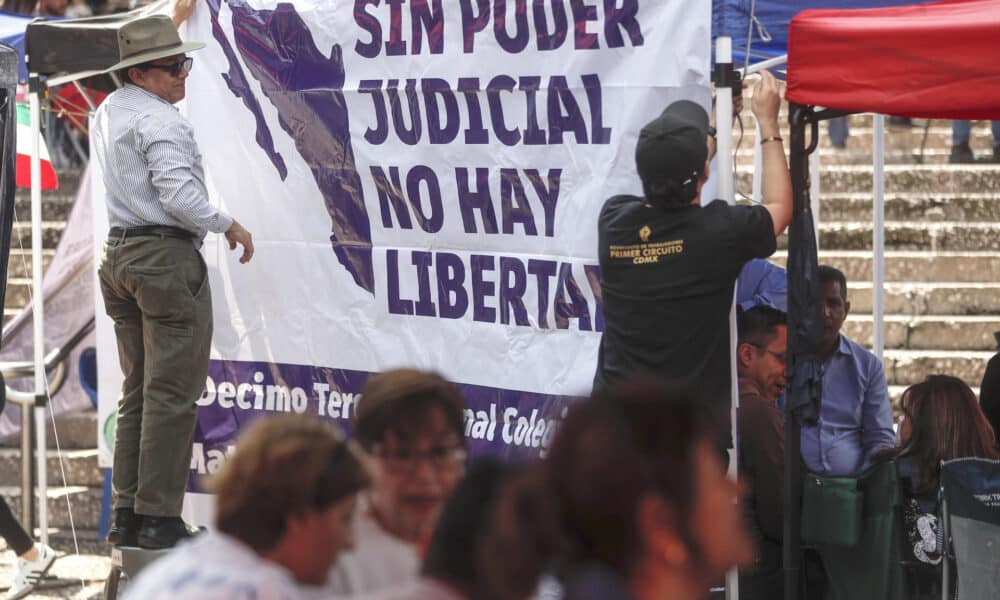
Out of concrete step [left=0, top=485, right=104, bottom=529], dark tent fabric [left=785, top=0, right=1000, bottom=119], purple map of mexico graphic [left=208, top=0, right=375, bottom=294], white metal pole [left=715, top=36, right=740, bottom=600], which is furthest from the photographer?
concrete step [left=0, top=485, right=104, bottom=529]

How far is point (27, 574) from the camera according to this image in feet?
20.5

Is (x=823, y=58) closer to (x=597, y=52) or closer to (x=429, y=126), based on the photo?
(x=597, y=52)

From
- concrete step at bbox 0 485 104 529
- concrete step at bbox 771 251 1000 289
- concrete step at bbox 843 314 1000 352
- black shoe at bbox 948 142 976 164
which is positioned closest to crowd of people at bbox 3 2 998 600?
concrete step at bbox 0 485 104 529

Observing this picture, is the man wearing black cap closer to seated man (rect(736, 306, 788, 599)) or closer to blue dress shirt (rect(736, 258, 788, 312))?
seated man (rect(736, 306, 788, 599))

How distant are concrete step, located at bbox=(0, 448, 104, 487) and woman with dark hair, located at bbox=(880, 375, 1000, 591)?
507 cm

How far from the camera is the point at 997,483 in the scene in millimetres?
4418

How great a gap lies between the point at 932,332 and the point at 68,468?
5.21 m

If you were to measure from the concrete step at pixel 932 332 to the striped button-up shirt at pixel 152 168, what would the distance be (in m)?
4.87

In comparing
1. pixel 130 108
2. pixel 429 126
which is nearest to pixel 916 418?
pixel 429 126

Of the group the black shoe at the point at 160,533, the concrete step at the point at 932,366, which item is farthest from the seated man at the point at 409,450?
the concrete step at the point at 932,366

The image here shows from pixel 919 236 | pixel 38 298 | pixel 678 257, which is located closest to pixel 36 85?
pixel 38 298

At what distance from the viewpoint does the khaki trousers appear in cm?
534

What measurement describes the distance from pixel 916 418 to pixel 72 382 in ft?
17.7

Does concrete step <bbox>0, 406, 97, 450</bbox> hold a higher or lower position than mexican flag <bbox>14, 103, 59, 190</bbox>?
lower
